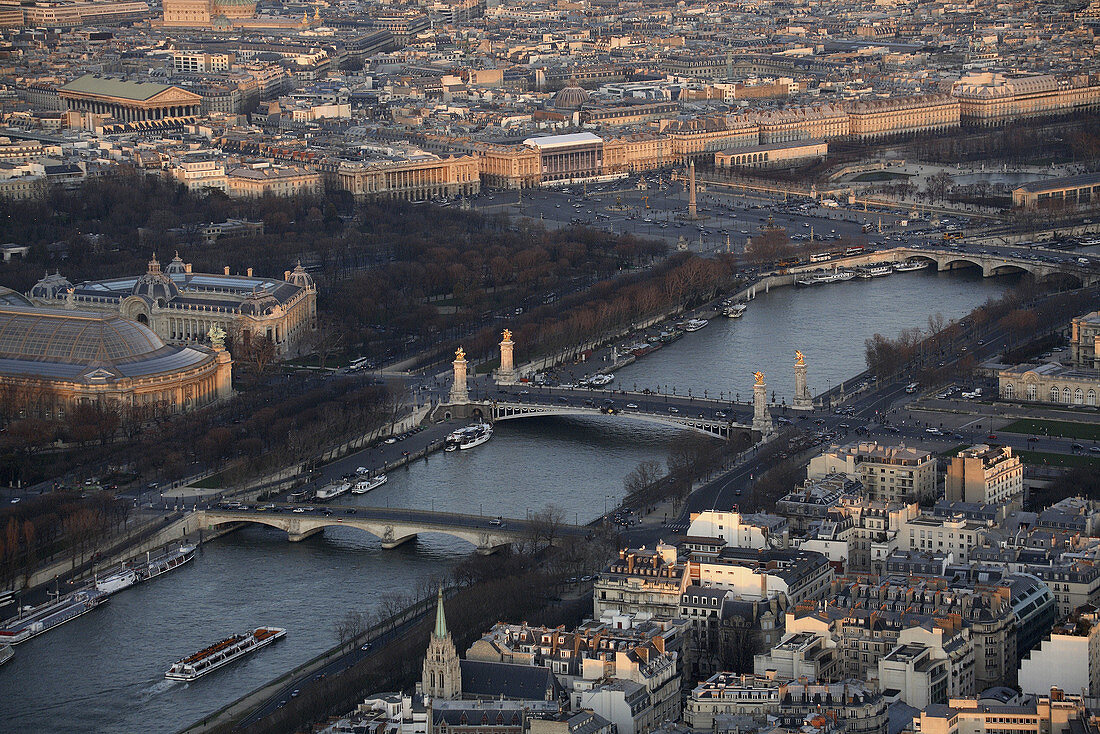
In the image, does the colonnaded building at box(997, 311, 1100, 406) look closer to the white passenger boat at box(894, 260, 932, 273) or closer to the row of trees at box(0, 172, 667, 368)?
the row of trees at box(0, 172, 667, 368)

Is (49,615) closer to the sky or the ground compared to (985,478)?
closer to the ground

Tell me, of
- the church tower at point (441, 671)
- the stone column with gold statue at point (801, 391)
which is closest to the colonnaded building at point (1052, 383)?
the stone column with gold statue at point (801, 391)

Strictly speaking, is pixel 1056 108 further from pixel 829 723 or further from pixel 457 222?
pixel 829 723

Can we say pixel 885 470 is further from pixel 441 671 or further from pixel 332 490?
pixel 441 671

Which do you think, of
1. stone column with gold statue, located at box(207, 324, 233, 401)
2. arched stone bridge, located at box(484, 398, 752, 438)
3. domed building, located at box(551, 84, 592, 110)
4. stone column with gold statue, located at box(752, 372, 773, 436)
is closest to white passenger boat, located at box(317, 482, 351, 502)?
arched stone bridge, located at box(484, 398, 752, 438)

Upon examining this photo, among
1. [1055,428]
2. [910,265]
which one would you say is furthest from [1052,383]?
[910,265]

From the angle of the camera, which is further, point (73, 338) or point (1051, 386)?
point (73, 338)
